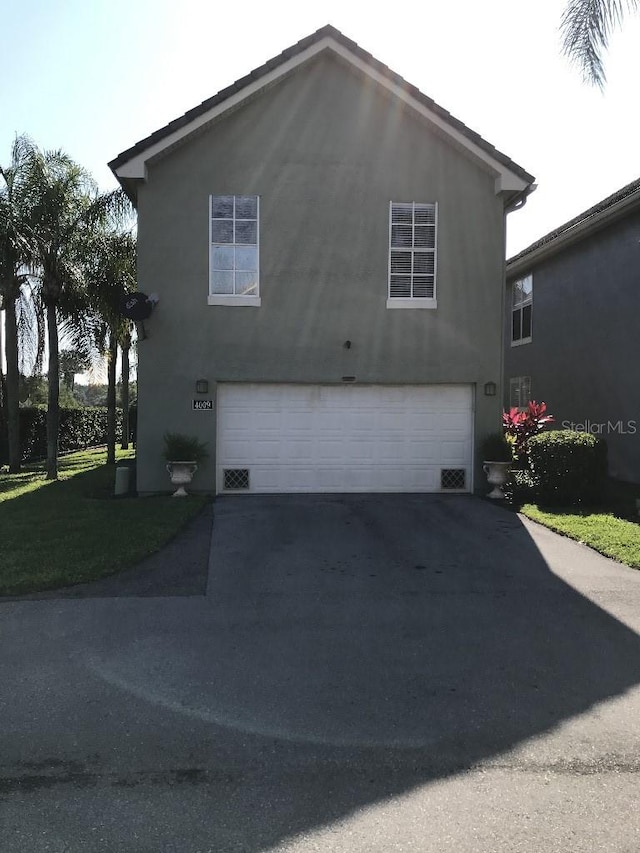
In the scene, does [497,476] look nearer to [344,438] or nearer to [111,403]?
[344,438]

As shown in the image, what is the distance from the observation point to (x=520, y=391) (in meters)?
19.7

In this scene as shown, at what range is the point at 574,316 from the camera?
1619 cm

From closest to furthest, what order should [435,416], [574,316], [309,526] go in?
[309,526] < [435,416] < [574,316]

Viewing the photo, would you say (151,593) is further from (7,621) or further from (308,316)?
(308,316)

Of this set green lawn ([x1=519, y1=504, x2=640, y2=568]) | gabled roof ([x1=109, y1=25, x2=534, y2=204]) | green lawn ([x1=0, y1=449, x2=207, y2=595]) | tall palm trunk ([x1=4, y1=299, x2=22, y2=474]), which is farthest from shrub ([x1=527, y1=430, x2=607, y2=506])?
tall palm trunk ([x1=4, y1=299, x2=22, y2=474])

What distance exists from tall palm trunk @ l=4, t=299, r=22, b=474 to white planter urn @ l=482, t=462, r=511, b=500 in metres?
12.9

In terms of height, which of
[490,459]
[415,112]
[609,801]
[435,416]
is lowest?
[609,801]

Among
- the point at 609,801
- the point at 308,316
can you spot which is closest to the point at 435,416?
the point at 308,316

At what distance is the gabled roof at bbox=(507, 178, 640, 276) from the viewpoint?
44.4 feet

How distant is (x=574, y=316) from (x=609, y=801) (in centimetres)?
1492

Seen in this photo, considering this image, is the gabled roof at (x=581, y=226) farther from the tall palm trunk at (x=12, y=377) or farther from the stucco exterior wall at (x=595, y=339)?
the tall palm trunk at (x=12, y=377)

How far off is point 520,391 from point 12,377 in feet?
49.3

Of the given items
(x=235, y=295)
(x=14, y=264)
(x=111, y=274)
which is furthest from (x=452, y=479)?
(x=14, y=264)

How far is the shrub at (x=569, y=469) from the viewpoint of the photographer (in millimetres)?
10617
